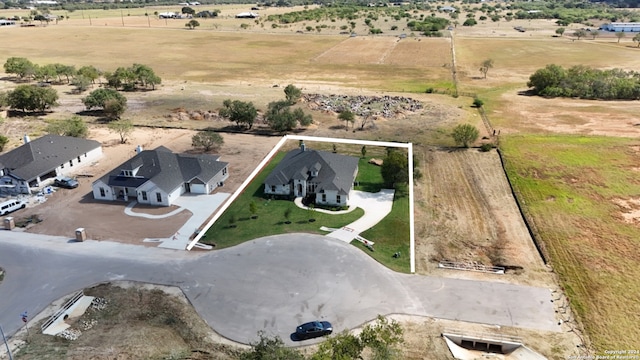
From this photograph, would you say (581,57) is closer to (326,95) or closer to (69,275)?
(326,95)

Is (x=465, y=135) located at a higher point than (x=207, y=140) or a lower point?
lower

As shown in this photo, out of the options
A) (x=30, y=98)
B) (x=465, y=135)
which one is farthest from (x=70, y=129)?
(x=465, y=135)

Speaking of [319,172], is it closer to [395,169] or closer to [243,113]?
[395,169]

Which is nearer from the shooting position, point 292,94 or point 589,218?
point 589,218

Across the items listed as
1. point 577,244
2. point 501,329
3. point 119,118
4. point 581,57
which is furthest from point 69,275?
point 581,57

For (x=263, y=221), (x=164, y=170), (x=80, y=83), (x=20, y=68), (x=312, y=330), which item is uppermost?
(x=20, y=68)

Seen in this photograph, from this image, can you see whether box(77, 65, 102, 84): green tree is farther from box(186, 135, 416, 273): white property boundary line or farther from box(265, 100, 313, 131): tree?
box(186, 135, 416, 273): white property boundary line

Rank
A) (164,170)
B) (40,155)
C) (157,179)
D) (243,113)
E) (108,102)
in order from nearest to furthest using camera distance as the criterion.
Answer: (157,179), (164,170), (40,155), (243,113), (108,102)
